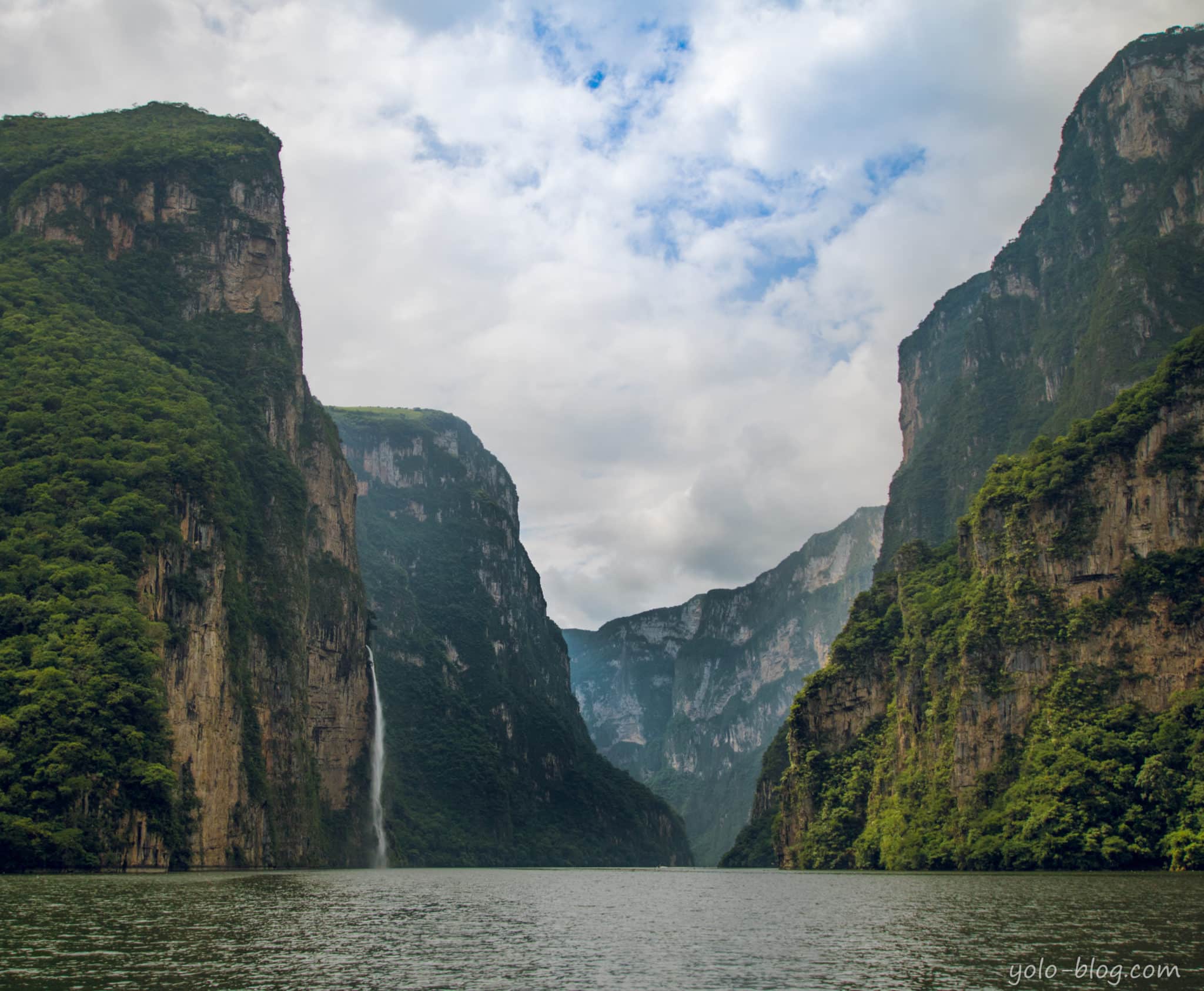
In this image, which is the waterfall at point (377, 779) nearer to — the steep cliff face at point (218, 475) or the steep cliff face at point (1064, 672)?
the steep cliff face at point (218, 475)

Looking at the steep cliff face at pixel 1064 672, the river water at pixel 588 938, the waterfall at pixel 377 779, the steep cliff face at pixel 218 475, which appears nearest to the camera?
the river water at pixel 588 938

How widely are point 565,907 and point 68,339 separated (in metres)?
78.7

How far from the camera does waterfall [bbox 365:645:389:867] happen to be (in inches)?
6467

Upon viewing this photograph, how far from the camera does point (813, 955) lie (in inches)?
1538

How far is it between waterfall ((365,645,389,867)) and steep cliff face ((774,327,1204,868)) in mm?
61587

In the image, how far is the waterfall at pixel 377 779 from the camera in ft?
539

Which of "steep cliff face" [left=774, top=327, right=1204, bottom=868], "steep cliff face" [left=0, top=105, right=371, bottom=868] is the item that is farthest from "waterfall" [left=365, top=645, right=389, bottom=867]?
"steep cliff face" [left=774, top=327, right=1204, bottom=868]

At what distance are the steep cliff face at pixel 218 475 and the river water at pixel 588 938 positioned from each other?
23905 mm

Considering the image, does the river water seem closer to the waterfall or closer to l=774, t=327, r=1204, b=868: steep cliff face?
l=774, t=327, r=1204, b=868: steep cliff face

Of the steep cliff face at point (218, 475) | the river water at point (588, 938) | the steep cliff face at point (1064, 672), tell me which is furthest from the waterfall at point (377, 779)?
the river water at point (588, 938)

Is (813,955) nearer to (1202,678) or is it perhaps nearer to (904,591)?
(1202,678)

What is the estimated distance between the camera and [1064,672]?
4395 inches

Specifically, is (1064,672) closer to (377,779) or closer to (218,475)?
(218,475)

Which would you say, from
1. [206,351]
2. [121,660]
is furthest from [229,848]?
[206,351]
